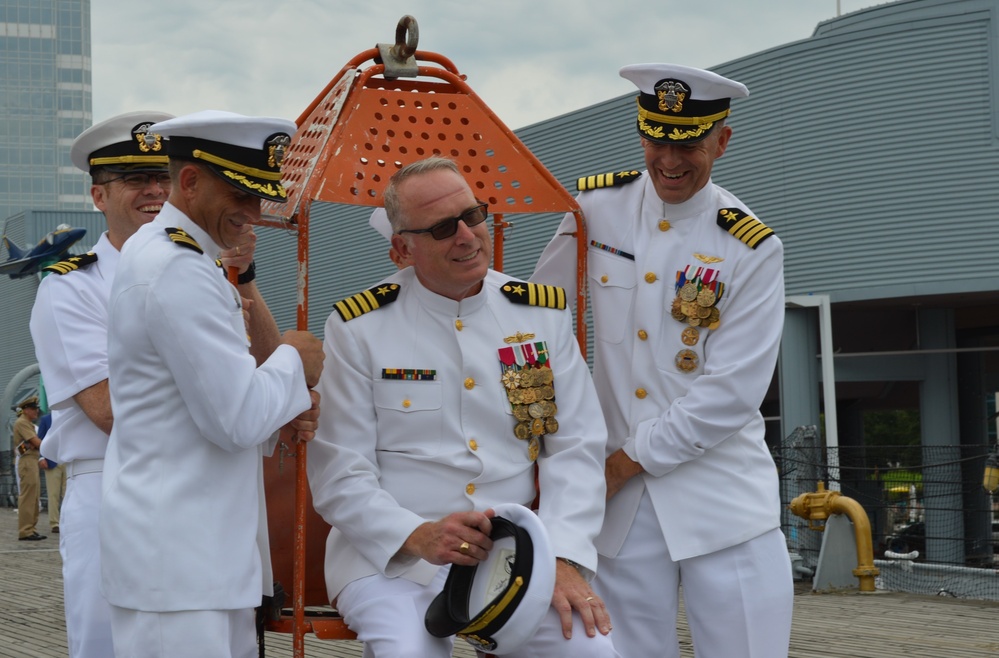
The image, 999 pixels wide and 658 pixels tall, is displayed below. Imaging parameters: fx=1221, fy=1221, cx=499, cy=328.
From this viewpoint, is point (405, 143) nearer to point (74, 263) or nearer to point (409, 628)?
point (74, 263)

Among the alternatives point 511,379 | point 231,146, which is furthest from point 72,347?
point 511,379

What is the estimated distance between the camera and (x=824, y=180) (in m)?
17.4

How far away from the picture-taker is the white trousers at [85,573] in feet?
10.6

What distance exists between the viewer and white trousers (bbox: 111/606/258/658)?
275 centimetres

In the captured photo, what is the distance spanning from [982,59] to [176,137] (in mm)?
15231

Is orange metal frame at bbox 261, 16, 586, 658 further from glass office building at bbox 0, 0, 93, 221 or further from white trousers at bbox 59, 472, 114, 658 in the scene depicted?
glass office building at bbox 0, 0, 93, 221

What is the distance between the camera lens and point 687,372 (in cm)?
359

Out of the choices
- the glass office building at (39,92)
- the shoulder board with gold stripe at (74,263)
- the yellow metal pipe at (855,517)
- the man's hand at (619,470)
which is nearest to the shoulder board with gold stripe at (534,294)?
the man's hand at (619,470)

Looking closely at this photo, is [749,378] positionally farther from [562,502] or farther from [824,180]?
[824,180]

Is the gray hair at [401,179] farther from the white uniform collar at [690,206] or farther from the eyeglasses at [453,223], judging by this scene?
the white uniform collar at [690,206]

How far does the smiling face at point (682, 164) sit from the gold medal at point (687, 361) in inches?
18.2

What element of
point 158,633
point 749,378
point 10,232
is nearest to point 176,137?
point 158,633

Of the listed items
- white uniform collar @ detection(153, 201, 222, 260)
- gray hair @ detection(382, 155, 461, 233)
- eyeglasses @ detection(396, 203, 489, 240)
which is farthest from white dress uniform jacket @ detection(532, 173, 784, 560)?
white uniform collar @ detection(153, 201, 222, 260)

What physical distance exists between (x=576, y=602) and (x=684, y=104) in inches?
56.7
